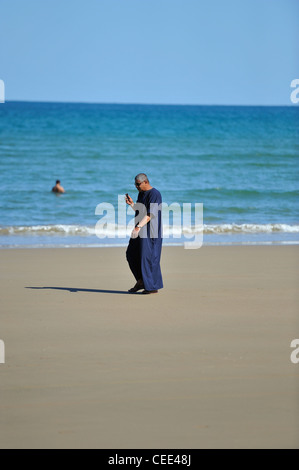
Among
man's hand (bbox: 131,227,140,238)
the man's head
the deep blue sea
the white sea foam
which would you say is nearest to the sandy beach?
man's hand (bbox: 131,227,140,238)

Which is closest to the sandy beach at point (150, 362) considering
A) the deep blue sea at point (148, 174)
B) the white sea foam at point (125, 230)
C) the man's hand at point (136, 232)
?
the man's hand at point (136, 232)

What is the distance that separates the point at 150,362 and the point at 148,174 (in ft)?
73.4

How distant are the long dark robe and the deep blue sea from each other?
4.90m

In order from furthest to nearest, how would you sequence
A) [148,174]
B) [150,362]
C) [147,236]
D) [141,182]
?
[148,174] → [147,236] → [141,182] → [150,362]

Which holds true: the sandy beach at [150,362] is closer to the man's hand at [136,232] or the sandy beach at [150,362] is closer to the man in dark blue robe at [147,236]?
the man in dark blue robe at [147,236]

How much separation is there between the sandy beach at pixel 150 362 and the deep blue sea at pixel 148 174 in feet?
14.9

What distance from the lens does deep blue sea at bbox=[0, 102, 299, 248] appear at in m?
15.1

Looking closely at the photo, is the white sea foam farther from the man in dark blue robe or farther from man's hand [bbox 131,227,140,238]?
man's hand [bbox 131,227,140,238]

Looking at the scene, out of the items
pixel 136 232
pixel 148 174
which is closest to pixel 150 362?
pixel 136 232

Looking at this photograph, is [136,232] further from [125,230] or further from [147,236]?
[125,230]

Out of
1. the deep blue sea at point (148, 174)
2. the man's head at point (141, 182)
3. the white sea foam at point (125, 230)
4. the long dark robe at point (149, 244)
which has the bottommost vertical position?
the long dark robe at point (149, 244)

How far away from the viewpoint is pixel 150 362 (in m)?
5.85

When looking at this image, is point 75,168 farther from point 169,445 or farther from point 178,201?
point 169,445

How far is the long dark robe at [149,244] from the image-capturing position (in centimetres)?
830
